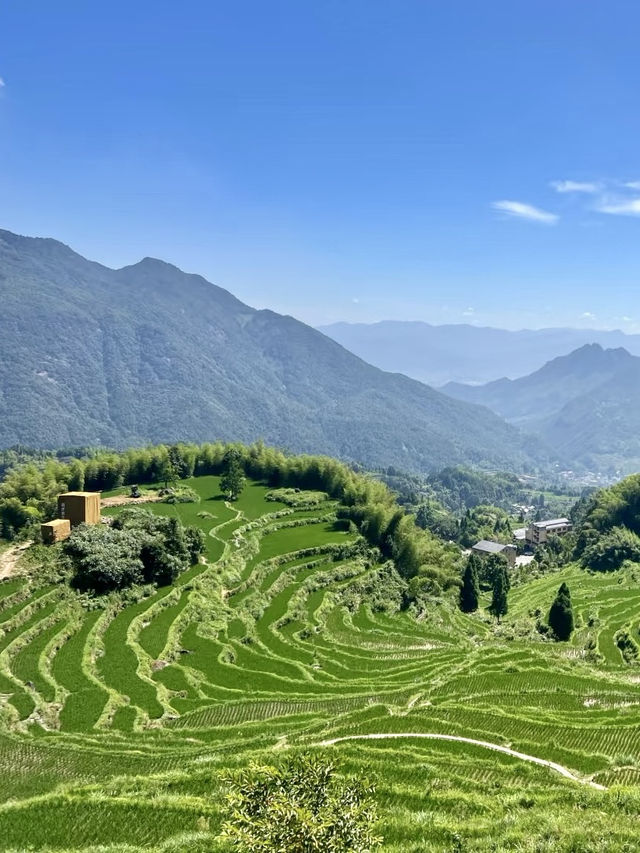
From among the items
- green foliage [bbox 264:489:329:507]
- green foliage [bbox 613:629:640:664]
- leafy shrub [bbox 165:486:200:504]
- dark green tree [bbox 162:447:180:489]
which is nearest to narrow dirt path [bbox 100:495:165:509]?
leafy shrub [bbox 165:486:200:504]

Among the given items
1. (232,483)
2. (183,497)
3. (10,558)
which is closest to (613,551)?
(232,483)

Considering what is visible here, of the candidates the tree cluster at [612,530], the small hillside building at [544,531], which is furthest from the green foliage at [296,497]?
the small hillside building at [544,531]

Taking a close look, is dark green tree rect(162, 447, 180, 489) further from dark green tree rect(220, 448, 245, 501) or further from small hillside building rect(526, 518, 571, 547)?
small hillside building rect(526, 518, 571, 547)

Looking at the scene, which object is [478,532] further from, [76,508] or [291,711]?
[291,711]

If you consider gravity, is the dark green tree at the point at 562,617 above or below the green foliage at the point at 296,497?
below

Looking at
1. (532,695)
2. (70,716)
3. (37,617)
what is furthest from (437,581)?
(70,716)

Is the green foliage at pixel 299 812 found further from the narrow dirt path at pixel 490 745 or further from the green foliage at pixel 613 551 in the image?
the green foliage at pixel 613 551
